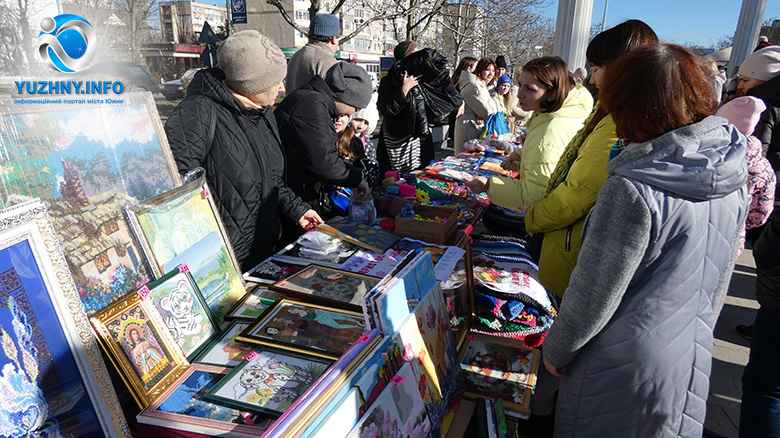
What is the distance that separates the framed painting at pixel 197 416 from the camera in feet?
3.54

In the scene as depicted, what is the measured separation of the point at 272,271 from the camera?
6.34 feet

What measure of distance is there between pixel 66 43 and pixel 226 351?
1301 mm

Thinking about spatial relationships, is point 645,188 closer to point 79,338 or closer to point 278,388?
point 278,388

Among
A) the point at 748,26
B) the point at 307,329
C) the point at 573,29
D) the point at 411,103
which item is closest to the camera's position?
the point at 307,329

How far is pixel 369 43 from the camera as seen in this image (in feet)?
181

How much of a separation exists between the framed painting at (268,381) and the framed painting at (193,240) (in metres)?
0.30

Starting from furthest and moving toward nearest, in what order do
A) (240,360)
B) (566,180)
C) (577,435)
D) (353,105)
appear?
(353,105) < (566,180) < (577,435) < (240,360)

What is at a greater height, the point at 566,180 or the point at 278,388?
the point at 566,180

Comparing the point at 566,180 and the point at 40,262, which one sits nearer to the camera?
the point at 40,262

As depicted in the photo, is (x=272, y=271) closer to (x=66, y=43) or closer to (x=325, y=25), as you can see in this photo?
(x=66, y=43)

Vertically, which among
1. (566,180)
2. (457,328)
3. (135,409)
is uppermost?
(566,180)

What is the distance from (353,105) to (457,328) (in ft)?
5.07

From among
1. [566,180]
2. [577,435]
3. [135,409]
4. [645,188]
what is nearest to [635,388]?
[577,435]

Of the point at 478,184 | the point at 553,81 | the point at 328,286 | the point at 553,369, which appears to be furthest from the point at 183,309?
the point at 553,81
